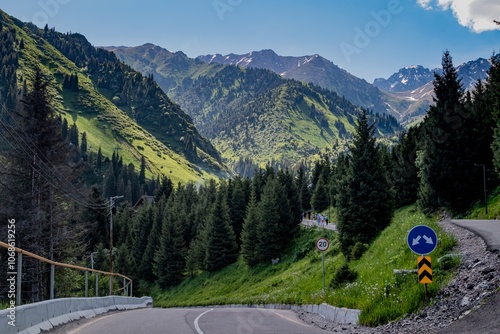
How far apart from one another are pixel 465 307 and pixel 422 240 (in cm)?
205

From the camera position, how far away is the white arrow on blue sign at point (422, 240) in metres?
12.0

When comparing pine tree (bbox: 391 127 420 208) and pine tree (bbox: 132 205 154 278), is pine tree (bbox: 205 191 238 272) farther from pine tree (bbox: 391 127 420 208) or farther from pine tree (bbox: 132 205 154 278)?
pine tree (bbox: 391 127 420 208)

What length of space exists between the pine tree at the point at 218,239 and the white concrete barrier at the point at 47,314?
54.6 m

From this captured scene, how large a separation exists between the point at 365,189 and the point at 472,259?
27.3 meters

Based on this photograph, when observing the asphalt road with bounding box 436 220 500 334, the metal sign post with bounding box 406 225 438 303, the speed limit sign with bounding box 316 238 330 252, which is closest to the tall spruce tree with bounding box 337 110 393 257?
the speed limit sign with bounding box 316 238 330 252

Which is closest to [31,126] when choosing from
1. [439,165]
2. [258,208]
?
[439,165]

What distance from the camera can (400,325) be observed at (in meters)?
11.3

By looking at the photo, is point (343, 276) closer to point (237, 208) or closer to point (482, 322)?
point (482, 322)

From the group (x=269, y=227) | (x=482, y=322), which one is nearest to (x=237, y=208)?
(x=269, y=227)

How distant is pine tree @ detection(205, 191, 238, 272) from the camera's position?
73.8m

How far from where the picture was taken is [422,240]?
1209 centimetres

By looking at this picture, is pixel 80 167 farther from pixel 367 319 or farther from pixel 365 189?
pixel 367 319

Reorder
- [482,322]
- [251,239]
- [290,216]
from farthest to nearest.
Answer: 1. [290,216]
2. [251,239]
3. [482,322]

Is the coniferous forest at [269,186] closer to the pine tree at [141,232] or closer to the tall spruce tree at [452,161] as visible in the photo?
the tall spruce tree at [452,161]
